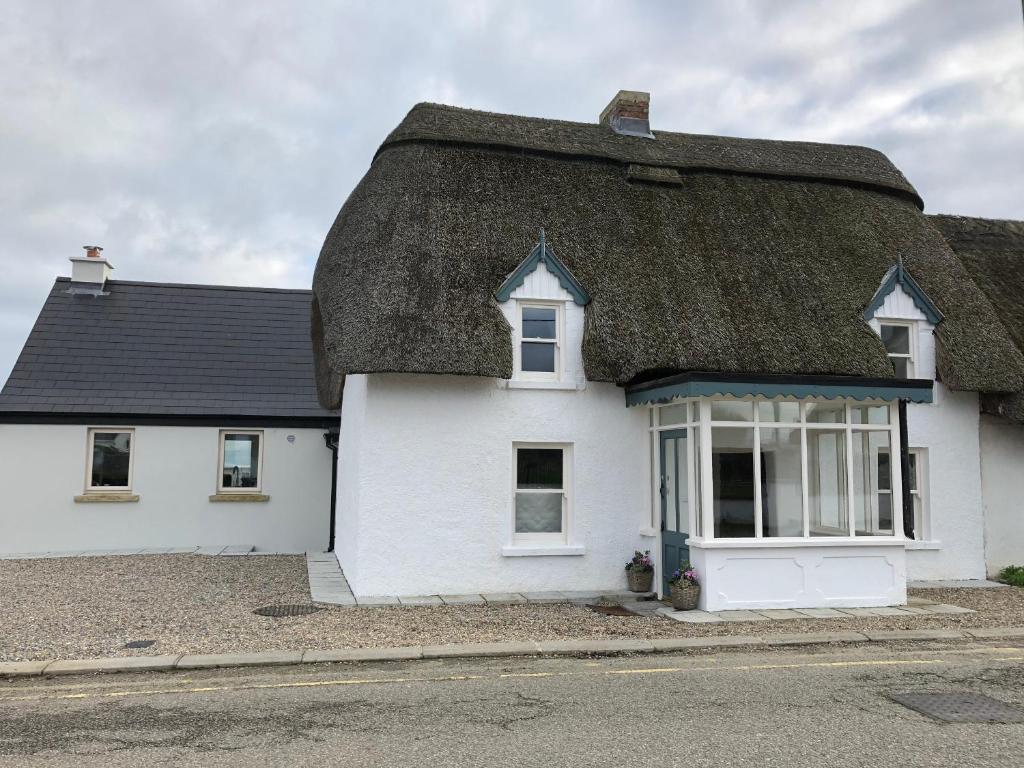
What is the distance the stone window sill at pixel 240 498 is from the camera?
18266 millimetres

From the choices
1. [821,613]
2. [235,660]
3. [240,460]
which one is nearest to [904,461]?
[821,613]

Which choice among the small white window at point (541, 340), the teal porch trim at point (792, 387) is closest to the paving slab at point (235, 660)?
the teal porch trim at point (792, 387)

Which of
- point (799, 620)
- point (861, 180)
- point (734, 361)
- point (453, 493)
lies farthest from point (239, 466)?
point (861, 180)

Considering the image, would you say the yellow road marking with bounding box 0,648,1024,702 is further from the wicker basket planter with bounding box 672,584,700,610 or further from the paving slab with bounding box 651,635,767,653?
the wicker basket planter with bounding box 672,584,700,610

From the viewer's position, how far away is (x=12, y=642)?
358 inches

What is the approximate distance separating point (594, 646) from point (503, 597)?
130 inches

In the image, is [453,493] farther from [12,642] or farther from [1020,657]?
[1020,657]

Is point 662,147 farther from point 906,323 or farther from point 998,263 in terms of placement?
point 998,263

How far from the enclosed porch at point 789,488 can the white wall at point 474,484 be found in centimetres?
105

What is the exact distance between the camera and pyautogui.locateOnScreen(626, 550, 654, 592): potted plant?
41.1 feet

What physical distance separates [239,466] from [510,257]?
925 centimetres

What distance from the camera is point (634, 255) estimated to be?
13.8 m

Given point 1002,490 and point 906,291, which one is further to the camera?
point 1002,490

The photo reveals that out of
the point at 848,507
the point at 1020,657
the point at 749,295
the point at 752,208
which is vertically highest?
the point at 752,208
